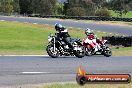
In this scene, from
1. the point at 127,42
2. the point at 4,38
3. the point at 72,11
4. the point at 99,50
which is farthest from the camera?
the point at 72,11

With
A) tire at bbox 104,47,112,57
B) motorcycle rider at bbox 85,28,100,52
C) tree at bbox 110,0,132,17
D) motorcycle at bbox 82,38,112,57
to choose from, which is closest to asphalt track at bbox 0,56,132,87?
tire at bbox 104,47,112,57

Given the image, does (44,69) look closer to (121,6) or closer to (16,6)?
(121,6)

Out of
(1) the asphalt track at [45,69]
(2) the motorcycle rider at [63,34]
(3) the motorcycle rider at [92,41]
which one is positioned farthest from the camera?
(3) the motorcycle rider at [92,41]

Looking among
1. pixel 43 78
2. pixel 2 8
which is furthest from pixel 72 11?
pixel 43 78

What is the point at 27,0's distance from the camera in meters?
120

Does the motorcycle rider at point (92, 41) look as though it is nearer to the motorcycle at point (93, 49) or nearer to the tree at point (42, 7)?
the motorcycle at point (93, 49)

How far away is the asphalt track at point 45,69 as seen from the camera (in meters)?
11.8

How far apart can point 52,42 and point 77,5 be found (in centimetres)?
9976

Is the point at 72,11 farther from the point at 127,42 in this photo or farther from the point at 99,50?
the point at 99,50

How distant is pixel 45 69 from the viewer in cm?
1404

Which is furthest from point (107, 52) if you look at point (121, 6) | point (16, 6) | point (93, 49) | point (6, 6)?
point (16, 6)

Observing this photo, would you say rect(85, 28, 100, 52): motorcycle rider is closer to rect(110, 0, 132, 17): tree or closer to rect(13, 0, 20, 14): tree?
rect(110, 0, 132, 17): tree

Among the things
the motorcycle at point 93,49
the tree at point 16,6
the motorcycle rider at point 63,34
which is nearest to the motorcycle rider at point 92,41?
the motorcycle at point 93,49

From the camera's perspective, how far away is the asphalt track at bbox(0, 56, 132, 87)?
38.7 ft
